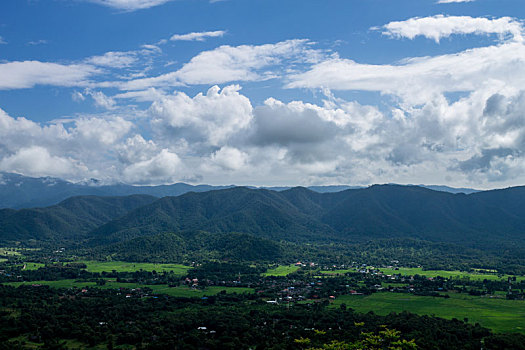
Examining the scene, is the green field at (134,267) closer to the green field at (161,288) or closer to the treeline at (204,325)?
the green field at (161,288)

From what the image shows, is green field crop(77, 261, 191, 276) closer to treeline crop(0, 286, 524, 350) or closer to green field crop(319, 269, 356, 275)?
green field crop(319, 269, 356, 275)

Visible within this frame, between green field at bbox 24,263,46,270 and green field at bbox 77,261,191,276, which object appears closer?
green field at bbox 77,261,191,276

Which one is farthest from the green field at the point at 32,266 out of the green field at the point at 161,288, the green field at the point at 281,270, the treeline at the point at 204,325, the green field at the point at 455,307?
the green field at the point at 455,307

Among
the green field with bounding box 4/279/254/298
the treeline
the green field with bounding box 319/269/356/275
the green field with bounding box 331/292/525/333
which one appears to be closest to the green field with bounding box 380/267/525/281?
the green field with bounding box 319/269/356/275

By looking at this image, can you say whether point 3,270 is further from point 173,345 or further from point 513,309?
point 513,309

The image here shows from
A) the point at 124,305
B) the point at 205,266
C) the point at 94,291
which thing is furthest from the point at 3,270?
the point at 124,305

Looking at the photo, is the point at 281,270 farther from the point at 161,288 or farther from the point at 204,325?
the point at 204,325

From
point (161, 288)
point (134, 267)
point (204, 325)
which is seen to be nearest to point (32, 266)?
point (134, 267)
